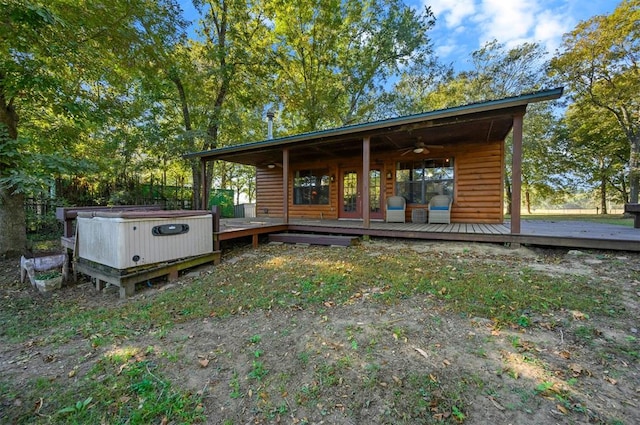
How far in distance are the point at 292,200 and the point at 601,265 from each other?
8386 millimetres

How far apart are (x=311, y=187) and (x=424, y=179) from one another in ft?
13.1

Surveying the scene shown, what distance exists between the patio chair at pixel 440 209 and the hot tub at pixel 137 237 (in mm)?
5734

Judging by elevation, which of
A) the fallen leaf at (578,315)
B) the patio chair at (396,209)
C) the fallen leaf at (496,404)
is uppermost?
the patio chair at (396,209)

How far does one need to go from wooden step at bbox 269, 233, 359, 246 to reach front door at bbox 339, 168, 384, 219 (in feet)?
8.91

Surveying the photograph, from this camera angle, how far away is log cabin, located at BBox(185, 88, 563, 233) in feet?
16.0

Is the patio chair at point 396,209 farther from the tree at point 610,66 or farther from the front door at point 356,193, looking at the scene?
the tree at point 610,66

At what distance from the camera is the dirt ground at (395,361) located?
5.06ft

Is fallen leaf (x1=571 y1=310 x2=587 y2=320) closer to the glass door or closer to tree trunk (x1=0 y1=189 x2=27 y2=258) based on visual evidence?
the glass door

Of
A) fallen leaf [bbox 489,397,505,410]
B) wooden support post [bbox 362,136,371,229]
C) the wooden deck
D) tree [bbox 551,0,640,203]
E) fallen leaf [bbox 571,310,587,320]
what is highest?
tree [bbox 551,0,640,203]

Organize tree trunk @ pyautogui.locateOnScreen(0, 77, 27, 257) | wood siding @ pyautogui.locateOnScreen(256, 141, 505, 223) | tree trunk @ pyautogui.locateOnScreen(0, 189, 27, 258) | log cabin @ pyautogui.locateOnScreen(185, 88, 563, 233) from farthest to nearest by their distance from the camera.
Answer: wood siding @ pyautogui.locateOnScreen(256, 141, 505, 223)
tree trunk @ pyautogui.locateOnScreen(0, 189, 27, 258)
tree trunk @ pyautogui.locateOnScreen(0, 77, 27, 257)
log cabin @ pyautogui.locateOnScreen(185, 88, 563, 233)

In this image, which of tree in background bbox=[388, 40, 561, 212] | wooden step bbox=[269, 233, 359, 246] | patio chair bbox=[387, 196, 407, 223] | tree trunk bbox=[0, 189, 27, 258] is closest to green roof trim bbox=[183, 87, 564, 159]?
wooden step bbox=[269, 233, 359, 246]

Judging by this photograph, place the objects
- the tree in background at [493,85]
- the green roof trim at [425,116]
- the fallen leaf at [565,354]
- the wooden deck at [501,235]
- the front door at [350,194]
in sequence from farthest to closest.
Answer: the tree in background at [493,85], the front door at [350,194], the wooden deck at [501,235], the green roof trim at [425,116], the fallen leaf at [565,354]

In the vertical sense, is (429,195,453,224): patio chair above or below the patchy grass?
above

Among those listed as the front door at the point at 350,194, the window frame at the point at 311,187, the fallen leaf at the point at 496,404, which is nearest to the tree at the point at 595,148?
the front door at the point at 350,194
